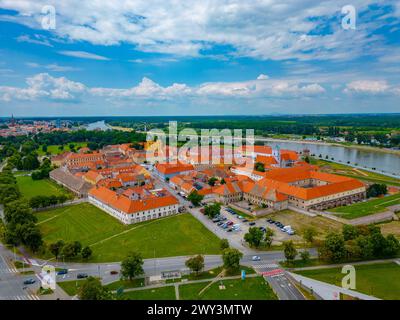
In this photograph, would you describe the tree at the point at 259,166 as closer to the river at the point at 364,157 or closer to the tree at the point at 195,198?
the tree at the point at 195,198

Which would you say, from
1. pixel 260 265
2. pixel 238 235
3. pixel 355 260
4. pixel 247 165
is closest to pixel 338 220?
pixel 355 260

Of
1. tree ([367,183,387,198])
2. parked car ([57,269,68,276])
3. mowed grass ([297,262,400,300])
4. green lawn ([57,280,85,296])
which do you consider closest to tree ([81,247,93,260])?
parked car ([57,269,68,276])

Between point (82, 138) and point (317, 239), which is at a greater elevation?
point (82, 138)

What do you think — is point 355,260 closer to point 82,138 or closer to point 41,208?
point 41,208

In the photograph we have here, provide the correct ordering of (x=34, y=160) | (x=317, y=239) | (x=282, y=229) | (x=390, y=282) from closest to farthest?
(x=390, y=282)
(x=317, y=239)
(x=282, y=229)
(x=34, y=160)

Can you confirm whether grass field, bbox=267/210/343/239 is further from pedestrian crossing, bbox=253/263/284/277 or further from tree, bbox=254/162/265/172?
tree, bbox=254/162/265/172

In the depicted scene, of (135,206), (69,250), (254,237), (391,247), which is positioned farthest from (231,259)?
(135,206)

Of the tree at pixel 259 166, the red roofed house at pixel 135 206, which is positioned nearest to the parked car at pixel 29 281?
the red roofed house at pixel 135 206
